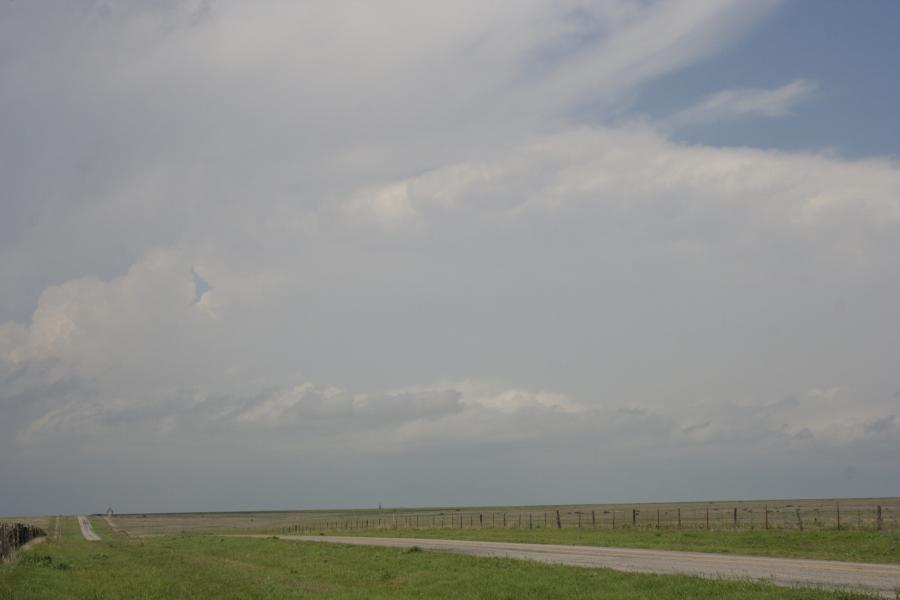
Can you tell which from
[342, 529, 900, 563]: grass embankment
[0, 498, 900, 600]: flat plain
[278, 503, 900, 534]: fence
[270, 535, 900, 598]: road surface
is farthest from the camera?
[278, 503, 900, 534]: fence

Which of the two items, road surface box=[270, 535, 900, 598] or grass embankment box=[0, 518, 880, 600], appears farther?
grass embankment box=[0, 518, 880, 600]

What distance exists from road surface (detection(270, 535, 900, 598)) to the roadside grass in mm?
1911

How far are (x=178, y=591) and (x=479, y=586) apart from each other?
10043 millimetres

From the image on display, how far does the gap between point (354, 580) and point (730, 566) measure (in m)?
14.1

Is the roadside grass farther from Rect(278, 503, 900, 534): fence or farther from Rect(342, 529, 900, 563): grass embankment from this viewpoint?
Rect(278, 503, 900, 534): fence

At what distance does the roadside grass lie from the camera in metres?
23.9

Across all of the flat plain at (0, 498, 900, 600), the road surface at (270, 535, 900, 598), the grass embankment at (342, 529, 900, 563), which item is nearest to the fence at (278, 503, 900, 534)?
the grass embankment at (342, 529, 900, 563)

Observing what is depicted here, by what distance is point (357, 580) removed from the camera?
31.9m

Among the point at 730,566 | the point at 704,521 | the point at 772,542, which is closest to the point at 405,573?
the point at 730,566

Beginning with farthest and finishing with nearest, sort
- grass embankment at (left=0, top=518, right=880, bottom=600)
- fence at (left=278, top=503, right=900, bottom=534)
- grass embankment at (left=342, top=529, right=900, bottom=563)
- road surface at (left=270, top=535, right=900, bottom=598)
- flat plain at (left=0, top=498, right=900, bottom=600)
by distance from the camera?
1. fence at (left=278, top=503, right=900, bottom=534)
2. grass embankment at (left=342, top=529, right=900, bottom=563)
3. flat plain at (left=0, top=498, right=900, bottom=600)
4. grass embankment at (left=0, top=518, right=880, bottom=600)
5. road surface at (left=270, top=535, right=900, bottom=598)

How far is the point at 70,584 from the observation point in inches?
1176

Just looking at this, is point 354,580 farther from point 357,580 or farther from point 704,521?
point 704,521

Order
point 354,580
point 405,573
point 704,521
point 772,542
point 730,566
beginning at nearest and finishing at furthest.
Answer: point 730,566 → point 354,580 → point 405,573 → point 772,542 → point 704,521

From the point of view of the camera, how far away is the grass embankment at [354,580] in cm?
2405
